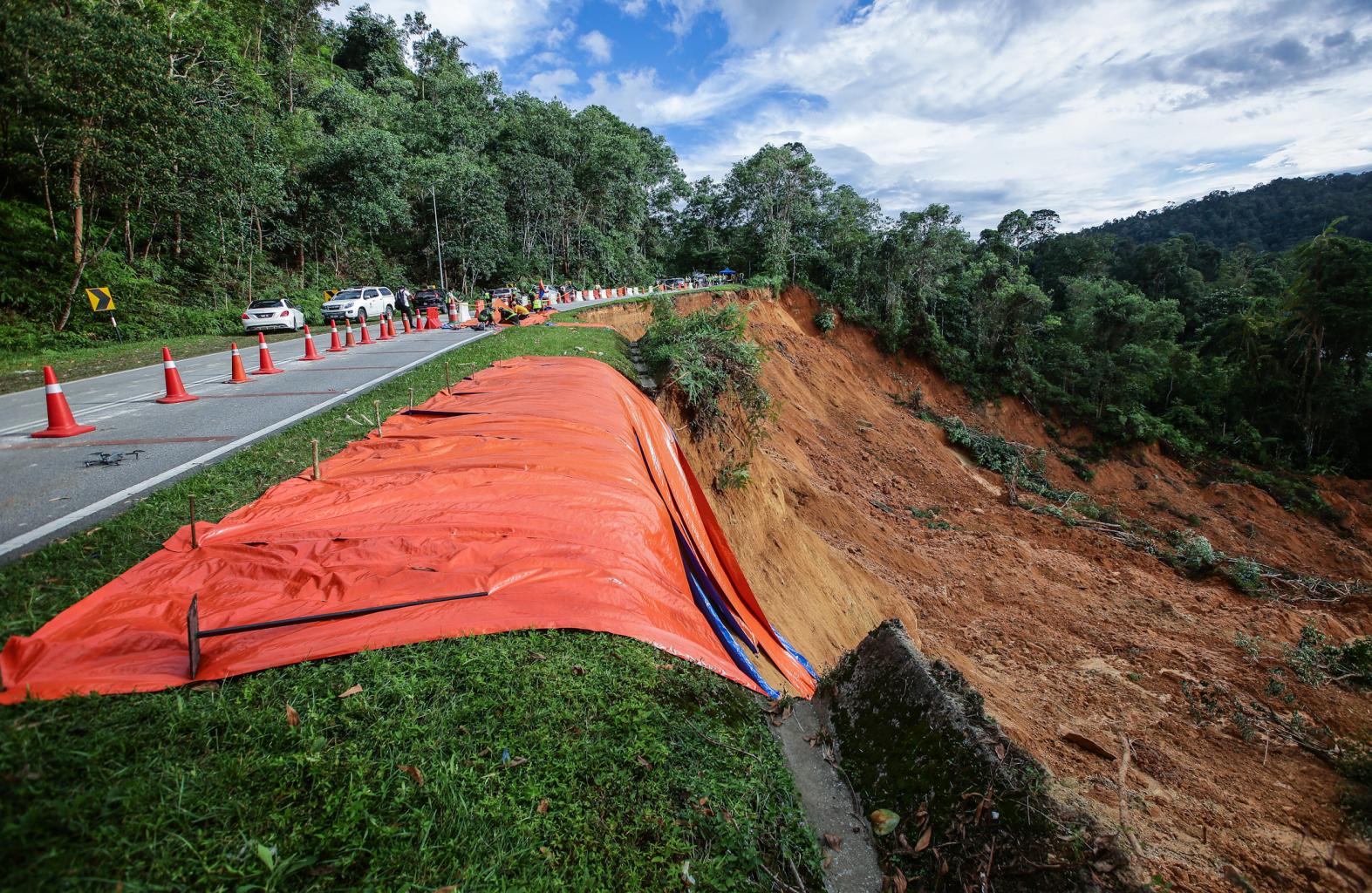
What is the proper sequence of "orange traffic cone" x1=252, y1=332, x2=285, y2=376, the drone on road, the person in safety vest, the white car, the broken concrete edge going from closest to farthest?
1. the broken concrete edge
2. the drone on road
3. "orange traffic cone" x1=252, y1=332, x2=285, y2=376
4. the person in safety vest
5. the white car

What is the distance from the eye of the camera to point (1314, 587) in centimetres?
1398

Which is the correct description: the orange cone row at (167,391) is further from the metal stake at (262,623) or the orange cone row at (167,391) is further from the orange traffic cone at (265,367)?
the metal stake at (262,623)

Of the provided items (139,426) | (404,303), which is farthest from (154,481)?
(404,303)

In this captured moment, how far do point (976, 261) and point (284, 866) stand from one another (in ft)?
109

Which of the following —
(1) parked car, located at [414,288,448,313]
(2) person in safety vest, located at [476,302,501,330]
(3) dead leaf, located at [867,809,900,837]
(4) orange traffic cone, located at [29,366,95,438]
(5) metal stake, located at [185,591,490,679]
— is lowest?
(3) dead leaf, located at [867,809,900,837]

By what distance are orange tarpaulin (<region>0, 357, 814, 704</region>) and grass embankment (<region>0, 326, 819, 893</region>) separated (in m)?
0.15

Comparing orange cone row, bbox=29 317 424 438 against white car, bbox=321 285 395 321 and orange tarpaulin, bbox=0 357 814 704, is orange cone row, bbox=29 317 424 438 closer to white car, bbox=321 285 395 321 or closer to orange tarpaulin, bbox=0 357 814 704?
orange tarpaulin, bbox=0 357 814 704

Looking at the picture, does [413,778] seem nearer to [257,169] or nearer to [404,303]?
[404,303]

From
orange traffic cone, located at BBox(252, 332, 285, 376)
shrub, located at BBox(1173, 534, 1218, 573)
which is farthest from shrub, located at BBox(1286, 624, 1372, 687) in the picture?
orange traffic cone, located at BBox(252, 332, 285, 376)

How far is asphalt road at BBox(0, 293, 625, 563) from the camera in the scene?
427cm

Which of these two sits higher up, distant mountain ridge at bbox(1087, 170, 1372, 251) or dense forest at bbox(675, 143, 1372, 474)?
distant mountain ridge at bbox(1087, 170, 1372, 251)

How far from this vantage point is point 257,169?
66.1ft

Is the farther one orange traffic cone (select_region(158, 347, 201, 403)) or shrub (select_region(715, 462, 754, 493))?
shrub (select_region(715, 462, 754, 493))

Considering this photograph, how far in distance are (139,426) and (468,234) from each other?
29.8 m
